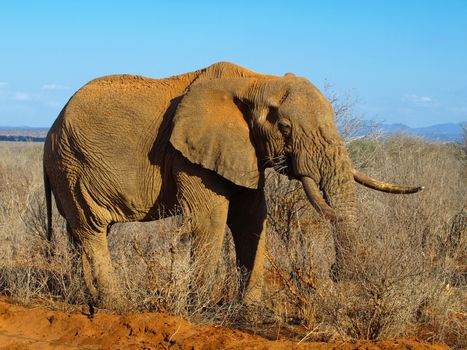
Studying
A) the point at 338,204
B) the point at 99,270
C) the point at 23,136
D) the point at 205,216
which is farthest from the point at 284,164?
the point at 23,136

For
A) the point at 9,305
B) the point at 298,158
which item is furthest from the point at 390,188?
the point at 9,305

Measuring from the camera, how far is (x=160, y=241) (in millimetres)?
9141

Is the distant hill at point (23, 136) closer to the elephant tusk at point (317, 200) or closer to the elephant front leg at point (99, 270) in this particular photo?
the elephant front leg at point (99, 270)

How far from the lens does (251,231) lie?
803 cm

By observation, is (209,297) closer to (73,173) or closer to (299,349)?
(299,349)

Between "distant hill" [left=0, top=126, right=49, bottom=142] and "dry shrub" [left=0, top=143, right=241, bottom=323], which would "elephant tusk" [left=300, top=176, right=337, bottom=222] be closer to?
"dry shrub" [left=0, top=143, right=241, bottom=323]

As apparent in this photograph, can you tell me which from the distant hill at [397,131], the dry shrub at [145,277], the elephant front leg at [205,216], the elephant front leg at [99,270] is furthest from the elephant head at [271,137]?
the distant hill at [397,131]

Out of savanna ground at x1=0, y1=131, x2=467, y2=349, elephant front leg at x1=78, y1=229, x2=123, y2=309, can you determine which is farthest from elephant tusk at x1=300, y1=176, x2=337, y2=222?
elephant front leg at x1=78, y1=229, x2=123, y2=309

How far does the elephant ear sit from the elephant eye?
0.41 meters

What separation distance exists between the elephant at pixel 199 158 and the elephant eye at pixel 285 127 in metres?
0.02

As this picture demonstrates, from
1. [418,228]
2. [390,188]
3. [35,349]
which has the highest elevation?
[390,188]

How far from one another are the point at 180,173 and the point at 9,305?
2.12 meters

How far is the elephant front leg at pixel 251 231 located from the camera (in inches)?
312

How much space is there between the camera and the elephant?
711 centimetres
